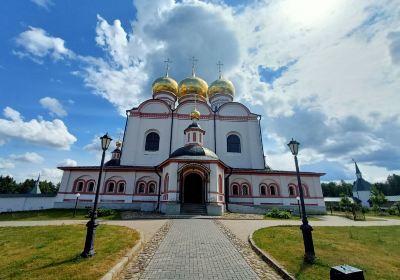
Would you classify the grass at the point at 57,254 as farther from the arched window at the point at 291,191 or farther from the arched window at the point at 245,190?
the arched window at the point at 291,191

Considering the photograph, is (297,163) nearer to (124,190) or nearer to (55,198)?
(124,190)

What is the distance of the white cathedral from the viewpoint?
61.1 feet

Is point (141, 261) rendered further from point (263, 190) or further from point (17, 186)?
point (17, 186)

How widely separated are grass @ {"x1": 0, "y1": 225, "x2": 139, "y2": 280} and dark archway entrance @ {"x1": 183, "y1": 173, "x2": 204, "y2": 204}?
11.7 meters

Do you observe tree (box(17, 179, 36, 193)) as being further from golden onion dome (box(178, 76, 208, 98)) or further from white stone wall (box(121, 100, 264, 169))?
golden onion dome (box(178, 76, 208, 98))

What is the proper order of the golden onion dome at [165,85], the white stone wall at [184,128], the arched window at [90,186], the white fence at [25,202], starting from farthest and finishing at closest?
the golden onion dome at [165,85], the white stone wall at [184,128], the white fence at [25,202], the arched window at [90,186]

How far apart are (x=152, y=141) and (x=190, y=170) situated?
31.6 feet

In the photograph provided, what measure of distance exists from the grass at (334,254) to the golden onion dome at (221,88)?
25.8 m

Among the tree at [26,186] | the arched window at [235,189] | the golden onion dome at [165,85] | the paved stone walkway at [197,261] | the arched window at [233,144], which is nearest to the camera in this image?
the paved stone walkway at [197,261]

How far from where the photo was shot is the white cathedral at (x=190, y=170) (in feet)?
61.1

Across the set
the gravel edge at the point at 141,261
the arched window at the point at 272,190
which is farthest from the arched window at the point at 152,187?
the gravel edge at the point at 141,261

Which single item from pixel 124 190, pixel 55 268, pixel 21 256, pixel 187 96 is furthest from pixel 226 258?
pixel 187 96

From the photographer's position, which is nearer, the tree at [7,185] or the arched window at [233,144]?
the arched window at [233,144]

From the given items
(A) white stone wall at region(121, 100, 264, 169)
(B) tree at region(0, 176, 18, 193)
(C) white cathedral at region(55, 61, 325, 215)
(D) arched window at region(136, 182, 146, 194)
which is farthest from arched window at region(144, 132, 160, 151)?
(B) tree at region(0, 176, 18, 193)
